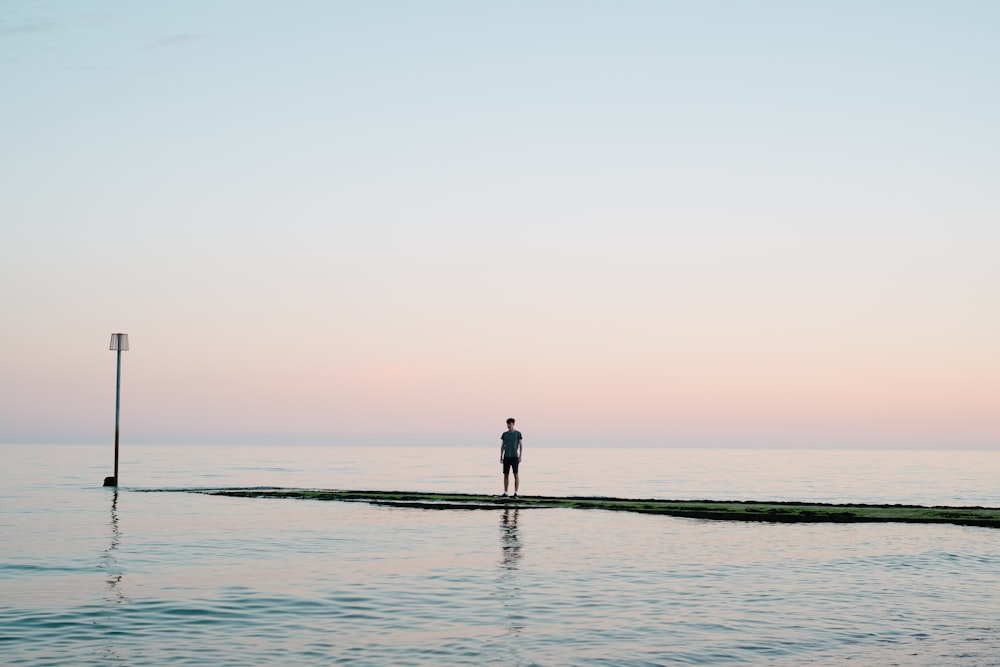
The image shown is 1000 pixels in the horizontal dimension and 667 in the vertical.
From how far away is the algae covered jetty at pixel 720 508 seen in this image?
101 feet

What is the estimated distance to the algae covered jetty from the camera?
101ft

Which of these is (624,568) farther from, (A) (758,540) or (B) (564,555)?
(A) (758,540)

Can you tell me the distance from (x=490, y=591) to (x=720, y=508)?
56.6ft

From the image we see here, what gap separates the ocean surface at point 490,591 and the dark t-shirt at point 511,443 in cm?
430

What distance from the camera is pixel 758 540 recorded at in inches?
1016

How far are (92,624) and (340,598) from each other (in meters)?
3.93

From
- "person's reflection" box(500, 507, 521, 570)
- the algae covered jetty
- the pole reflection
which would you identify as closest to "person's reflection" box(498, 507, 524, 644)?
"person's reflection" box(500, 507, 521, 570)

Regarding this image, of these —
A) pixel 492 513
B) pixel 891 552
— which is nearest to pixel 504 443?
pixel 492 513

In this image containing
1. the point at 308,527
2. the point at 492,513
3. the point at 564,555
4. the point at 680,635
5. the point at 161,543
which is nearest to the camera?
the point at 680,635

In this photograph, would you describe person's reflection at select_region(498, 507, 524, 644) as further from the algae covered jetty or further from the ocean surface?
the algae covered jetty

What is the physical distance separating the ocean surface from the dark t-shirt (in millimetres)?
4295

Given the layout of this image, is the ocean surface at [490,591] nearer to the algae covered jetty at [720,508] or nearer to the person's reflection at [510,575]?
the person's reflection at [510,575]

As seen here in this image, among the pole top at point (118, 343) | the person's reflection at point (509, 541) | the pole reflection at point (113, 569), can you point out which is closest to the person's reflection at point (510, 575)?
the person's reflection at point (509, 541)

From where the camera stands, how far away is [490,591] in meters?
17.8
